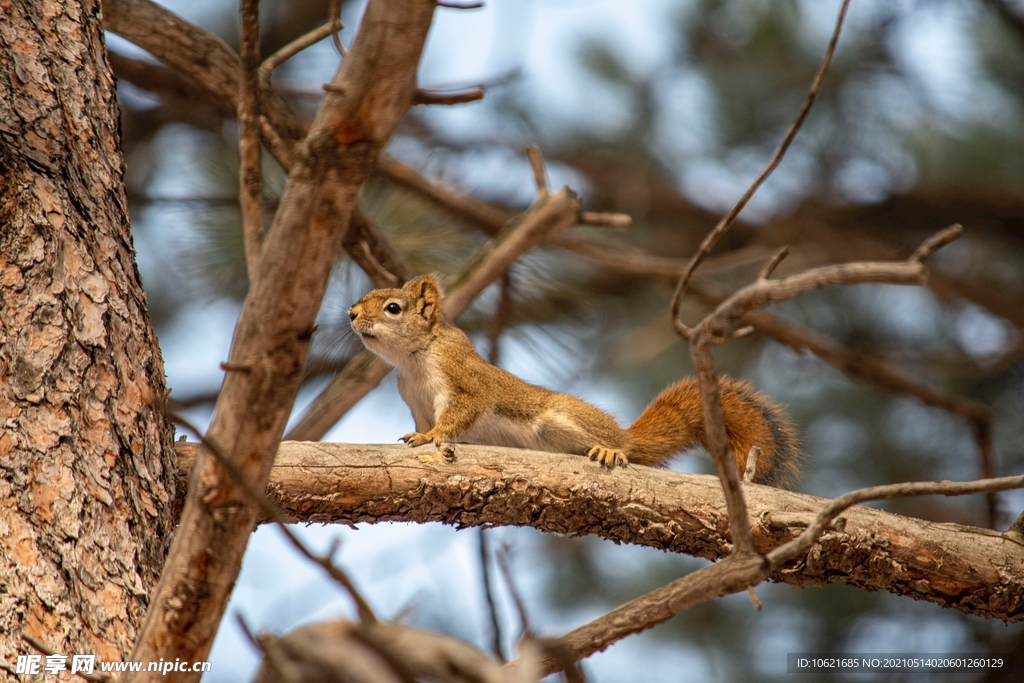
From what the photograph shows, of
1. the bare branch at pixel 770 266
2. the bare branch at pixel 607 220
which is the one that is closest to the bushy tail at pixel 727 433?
the bare branch at pixel 607 220

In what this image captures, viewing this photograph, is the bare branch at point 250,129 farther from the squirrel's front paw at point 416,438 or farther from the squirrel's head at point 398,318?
the squirrel's head at point 398,318

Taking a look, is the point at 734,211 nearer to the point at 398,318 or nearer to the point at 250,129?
the point at 250,129

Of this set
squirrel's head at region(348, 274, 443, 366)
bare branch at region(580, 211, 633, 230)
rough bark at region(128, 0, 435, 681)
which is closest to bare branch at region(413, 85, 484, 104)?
rough bark at region(128, 0, 435, 681)

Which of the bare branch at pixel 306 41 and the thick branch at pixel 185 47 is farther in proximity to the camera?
the thick branch at pixel 185 47

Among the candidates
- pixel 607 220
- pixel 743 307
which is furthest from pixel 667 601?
pixel 607 220

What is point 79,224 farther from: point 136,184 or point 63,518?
point 136,184

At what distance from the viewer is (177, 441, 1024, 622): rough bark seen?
5.60 feet

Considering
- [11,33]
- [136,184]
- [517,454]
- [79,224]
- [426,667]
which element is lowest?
[426,667]

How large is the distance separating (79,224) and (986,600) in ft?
6.06

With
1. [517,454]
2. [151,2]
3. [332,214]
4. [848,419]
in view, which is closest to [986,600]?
[517,454]

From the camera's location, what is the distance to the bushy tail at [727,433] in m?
2.41

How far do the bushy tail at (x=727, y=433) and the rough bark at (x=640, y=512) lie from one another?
58 centimetres

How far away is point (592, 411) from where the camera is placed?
7.97 ft

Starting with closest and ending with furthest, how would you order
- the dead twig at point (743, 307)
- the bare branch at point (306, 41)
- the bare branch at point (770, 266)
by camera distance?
the dead twig at point (743, 307), the bare branch at point (770, 266), the bare branch at point (306, 41)
